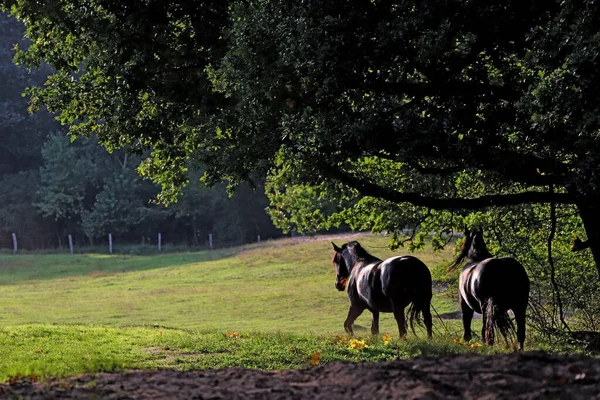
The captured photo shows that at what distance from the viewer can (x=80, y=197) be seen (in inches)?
3285

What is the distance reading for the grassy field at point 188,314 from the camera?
46.1ft

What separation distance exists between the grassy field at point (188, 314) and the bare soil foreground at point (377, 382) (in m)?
0.80

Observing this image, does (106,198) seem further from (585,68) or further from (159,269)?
(585,68)

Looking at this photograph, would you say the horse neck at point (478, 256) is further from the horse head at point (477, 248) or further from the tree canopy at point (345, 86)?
the tree canopy at point (345, 86)

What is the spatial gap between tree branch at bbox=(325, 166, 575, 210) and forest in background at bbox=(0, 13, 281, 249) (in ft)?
211

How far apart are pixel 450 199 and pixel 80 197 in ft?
236

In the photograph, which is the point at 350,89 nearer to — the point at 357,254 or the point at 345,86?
the point at 345,86

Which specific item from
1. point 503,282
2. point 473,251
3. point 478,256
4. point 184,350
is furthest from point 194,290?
point 503,282

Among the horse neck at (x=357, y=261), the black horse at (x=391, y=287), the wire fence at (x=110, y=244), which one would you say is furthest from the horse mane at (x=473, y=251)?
the wire fence at (x=110, y=244)

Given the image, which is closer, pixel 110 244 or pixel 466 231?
pixel 466 231

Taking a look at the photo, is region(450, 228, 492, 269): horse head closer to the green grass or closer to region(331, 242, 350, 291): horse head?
the green grass

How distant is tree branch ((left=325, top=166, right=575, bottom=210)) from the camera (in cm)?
1539

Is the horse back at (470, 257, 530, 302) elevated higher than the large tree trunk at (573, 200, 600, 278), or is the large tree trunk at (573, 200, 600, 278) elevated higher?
the large tree trunk at (573, 200, 600, 278)

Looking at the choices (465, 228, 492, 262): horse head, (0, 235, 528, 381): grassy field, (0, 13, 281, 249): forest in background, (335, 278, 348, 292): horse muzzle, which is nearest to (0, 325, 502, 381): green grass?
(0, 235, 528, 381): grassy field
